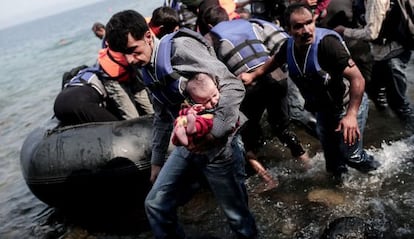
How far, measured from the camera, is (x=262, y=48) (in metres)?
4.18

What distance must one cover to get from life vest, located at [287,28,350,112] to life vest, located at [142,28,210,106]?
826mm

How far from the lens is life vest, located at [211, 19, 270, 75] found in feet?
13.4

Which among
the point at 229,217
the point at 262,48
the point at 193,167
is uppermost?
the point at 262,48

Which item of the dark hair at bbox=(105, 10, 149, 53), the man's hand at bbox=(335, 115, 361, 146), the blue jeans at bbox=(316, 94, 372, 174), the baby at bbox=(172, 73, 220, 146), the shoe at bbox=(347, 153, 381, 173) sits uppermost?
the dark hair at bbox=(105, 10, 149, 53)

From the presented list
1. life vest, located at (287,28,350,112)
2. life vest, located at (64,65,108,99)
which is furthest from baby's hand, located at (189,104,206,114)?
life vest, located at (64,65,108,99)

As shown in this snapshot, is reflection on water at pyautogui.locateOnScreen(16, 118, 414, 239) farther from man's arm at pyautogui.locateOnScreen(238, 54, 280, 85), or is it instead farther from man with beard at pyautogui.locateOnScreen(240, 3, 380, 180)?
man's arm at pyautogui.locateOnScreen(238, 54, 280, 85)

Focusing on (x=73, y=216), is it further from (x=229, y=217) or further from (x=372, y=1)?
(x=372, y=1)

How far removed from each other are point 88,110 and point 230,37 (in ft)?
6.54

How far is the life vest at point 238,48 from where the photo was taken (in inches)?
161

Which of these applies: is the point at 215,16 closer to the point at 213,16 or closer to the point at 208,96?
the point at 213,16

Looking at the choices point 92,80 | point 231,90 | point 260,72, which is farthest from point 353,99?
point 92,80

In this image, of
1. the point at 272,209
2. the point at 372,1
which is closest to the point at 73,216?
the point at 272,209

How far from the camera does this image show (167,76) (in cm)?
294

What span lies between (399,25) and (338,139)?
1477 mm
